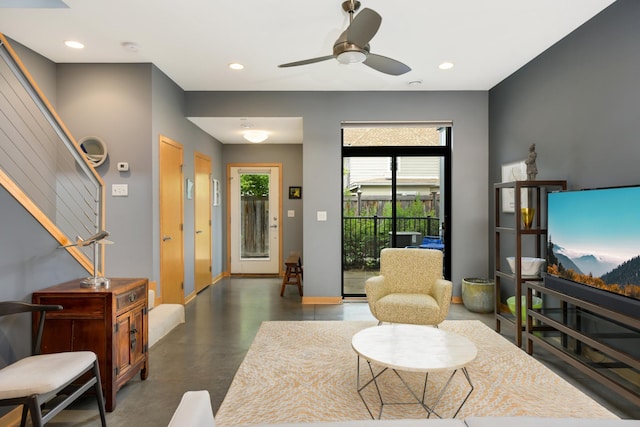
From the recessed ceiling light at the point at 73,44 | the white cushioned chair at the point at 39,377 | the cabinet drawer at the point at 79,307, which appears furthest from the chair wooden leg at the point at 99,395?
the recessed ceiling light at the point at 73,44

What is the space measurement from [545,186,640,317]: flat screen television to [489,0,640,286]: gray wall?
0.32 m

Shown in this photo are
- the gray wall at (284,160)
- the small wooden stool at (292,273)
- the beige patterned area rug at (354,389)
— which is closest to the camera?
the beige patterned area rug at (354,389)

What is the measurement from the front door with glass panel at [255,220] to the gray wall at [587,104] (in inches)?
166

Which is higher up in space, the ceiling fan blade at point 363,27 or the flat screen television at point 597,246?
the ceiling fan blade at point 363,27

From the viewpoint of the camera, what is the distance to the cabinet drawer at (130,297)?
8.13 feet

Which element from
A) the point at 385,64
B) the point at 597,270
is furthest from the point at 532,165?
the point at 385,64

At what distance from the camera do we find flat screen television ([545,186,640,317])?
238 centimetres

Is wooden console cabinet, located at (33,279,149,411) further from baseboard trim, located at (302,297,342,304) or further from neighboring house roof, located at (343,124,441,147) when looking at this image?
neighboring house roof, located at (343,124,441,147)

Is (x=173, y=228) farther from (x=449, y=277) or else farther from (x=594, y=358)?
(x=594, y=358)

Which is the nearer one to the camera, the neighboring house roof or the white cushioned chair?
the white cushioned chair

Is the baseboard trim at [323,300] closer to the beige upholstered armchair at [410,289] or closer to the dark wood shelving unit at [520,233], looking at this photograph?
the beige upholstered armchair at [410,289]

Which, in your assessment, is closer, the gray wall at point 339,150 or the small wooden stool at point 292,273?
the gray wall at point 339,150

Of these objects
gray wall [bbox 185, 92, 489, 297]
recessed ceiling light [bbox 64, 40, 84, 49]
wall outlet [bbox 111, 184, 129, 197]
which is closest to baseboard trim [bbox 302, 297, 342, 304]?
gray wall [bbox 185, 92, 489, 297]

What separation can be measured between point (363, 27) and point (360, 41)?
0.14m
